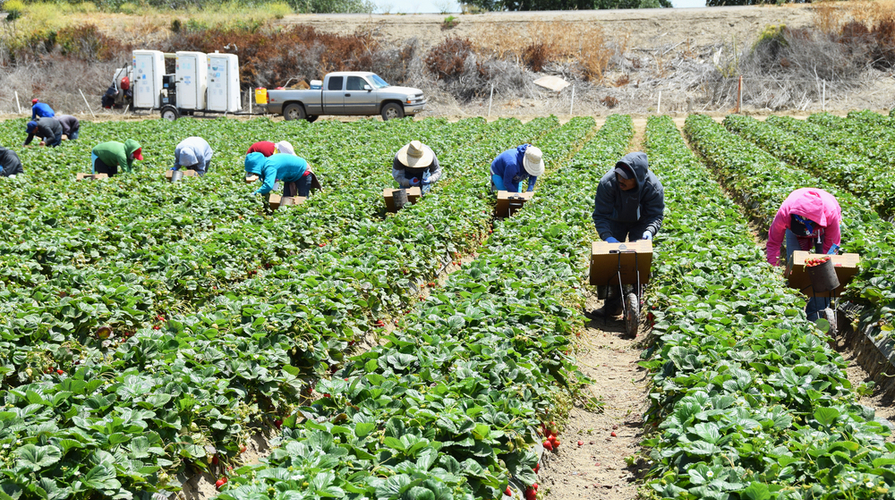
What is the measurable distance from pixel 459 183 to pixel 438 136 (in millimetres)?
8768

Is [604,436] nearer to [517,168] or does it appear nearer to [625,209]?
[625,209]

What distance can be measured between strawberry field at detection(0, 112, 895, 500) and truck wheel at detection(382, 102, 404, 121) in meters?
19.2

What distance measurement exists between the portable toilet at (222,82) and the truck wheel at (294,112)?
10.7ft

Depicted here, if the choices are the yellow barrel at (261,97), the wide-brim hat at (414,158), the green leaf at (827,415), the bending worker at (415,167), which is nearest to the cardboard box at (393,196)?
the bending worker at (415,167)

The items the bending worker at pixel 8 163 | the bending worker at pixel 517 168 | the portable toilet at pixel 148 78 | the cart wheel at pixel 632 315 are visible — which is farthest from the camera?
the portable toilet at pixel 148 78

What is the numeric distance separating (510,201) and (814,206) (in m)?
4.79

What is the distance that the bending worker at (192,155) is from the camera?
1252cm

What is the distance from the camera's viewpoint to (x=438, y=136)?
20.2 meters

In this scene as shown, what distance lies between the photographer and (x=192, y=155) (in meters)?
12.6

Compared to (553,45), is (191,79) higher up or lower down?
lower down

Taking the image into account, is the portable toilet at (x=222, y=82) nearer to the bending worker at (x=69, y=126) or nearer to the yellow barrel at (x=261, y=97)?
the yellow barrel at (x=261, y=97)

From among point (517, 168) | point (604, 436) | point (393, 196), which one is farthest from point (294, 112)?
point (604, 436)

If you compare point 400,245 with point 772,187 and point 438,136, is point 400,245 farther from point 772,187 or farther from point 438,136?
point 438,136

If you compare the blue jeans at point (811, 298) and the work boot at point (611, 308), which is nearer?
the blue jeans at point (811, 298)
